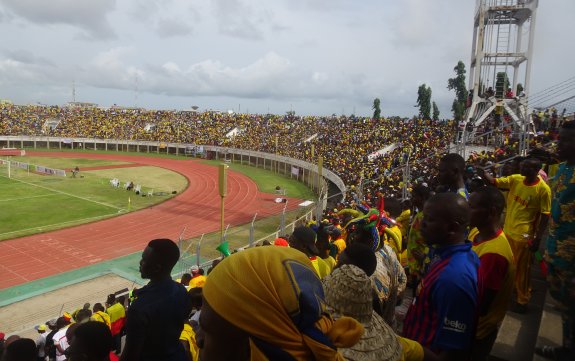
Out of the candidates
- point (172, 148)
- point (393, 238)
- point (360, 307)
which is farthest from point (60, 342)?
point (172, 148)

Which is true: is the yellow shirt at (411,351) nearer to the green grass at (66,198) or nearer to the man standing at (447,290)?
the man standing at (447,290)

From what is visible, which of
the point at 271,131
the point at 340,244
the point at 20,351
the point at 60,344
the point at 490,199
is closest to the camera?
the point at 20,351

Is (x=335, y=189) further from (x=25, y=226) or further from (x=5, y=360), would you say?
(x=5, y=360)

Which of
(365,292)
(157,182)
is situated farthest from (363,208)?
(157,182)

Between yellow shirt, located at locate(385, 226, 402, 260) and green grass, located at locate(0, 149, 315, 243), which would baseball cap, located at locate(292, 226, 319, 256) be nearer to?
yellow shirt, located at locate(385, 226, 402, 260)

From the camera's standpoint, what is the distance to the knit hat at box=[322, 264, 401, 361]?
2.05m

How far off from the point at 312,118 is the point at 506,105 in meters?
37.7

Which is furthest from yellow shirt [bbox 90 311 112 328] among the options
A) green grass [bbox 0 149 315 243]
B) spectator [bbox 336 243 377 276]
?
green grass [bbox 0 149 315 243]

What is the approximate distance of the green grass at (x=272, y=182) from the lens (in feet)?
117

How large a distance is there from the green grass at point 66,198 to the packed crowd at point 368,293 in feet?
73.9

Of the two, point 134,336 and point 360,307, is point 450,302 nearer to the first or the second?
point 360,307

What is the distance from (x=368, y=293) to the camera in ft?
6.94

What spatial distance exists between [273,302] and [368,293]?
84cm

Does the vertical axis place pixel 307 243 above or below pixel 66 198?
above
